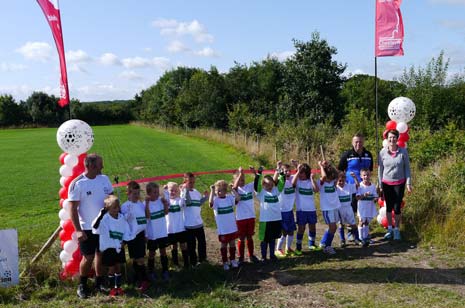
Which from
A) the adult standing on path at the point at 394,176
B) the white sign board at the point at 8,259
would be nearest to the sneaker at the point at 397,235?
the adult standing on path at the point at 394,176

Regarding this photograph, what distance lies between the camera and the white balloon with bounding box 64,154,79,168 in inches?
238

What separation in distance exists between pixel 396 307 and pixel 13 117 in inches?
3356

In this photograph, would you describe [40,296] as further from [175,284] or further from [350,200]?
[350,200]

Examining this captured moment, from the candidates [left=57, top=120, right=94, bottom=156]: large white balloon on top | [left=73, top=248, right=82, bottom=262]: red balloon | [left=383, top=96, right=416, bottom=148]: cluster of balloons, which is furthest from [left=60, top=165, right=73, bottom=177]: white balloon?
[left=383, top=96, right=416, bottom=148]: cluster of balloons

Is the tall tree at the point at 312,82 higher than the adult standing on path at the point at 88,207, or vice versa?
the tall tree at the point at 312,82

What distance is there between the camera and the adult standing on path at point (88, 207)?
5359 mm

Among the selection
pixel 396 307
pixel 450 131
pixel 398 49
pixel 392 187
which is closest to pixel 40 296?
pixel 396 307

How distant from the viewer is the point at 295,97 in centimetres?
2456

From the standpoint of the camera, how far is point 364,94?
50.6 m

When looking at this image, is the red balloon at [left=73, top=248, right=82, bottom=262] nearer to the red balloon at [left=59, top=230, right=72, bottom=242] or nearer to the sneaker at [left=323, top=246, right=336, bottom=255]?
the red balloon at [left=59, top=230, right=72, bottom=242]

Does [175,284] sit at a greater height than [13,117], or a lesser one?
lesser

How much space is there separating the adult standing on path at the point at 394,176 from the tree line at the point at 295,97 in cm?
544

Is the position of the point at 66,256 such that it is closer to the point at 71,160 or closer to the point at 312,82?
the point at 71,160

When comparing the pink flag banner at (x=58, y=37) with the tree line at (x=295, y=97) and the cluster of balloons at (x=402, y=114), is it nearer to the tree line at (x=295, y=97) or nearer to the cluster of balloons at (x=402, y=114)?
the tree line at (x=295, y=97)
